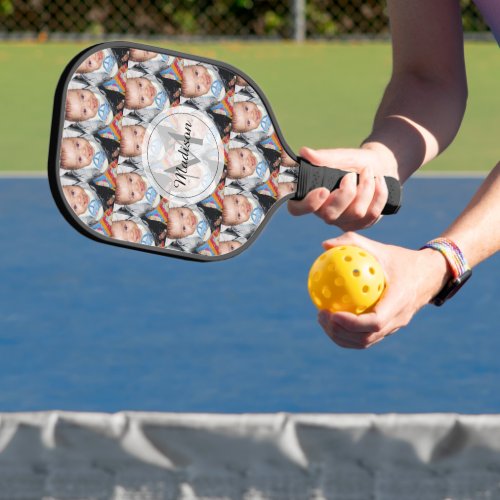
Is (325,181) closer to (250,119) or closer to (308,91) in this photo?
(250,119)

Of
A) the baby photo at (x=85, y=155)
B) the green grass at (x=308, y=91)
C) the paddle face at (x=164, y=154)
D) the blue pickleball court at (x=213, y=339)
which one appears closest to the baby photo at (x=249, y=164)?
the paddle face at (x=164, y=154)

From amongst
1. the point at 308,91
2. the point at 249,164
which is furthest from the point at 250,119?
the point at 308,91

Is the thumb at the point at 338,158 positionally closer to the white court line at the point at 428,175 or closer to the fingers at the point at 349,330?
the fingers at the point at 349,330

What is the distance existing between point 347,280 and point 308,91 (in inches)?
319

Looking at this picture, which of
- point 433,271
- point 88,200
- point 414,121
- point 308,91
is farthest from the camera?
point 308,91

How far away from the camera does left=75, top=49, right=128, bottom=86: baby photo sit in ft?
7.34

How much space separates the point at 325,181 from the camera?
2.41 metres

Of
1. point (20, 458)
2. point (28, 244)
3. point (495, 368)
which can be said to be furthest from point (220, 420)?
point (28, 244)

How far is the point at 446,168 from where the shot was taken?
296 inches

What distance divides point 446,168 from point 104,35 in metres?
6.27

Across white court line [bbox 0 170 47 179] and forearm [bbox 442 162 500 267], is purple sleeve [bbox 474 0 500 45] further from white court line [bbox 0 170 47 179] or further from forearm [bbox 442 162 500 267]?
white court line [bbox 0 170 47 179]

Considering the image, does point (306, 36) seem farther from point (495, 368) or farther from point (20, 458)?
point (20, 458)

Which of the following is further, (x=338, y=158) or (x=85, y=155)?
(x=338, y=158)

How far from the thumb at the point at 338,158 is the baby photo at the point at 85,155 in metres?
0.36
